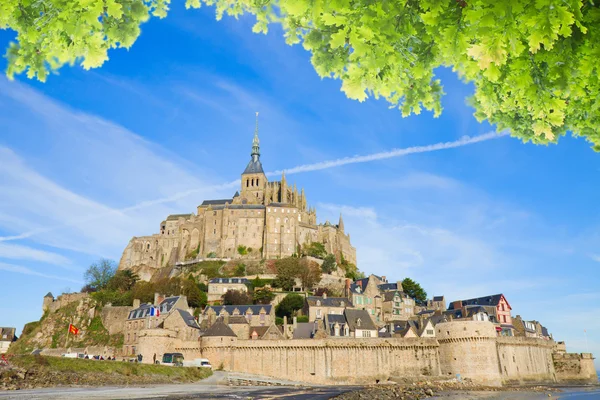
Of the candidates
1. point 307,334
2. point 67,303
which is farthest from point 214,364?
point 67,303

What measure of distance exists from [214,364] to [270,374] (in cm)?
647

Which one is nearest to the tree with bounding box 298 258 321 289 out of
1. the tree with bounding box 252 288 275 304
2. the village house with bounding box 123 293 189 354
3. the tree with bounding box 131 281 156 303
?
the tree with bounding box 252 288 275 304

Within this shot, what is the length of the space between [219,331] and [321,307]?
16.8 meters

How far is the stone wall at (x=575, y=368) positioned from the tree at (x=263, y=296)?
41739 millimetres

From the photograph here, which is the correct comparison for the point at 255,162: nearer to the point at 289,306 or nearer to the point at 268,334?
the point at 289,306

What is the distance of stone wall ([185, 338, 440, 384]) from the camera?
167 ft

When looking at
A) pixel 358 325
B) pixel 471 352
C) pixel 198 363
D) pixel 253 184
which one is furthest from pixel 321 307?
pixel 253 184

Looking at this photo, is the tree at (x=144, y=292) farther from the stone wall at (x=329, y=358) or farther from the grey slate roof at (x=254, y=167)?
the grey slate roof at (x=254, y=167)

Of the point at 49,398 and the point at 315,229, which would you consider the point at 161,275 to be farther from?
the point at 49,398

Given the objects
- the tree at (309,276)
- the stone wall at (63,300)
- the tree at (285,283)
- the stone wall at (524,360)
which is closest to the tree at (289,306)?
the tree at (285,283)

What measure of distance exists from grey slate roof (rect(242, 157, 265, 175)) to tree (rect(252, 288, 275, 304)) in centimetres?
4358

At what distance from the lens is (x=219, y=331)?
53094 mm

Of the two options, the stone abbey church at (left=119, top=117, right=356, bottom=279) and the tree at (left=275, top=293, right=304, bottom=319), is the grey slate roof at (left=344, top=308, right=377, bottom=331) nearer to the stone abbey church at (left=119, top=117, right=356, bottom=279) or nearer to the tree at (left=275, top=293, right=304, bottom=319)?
the tree at (left=275, top=293, right=304, bottom=319)

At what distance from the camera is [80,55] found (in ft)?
20.2
